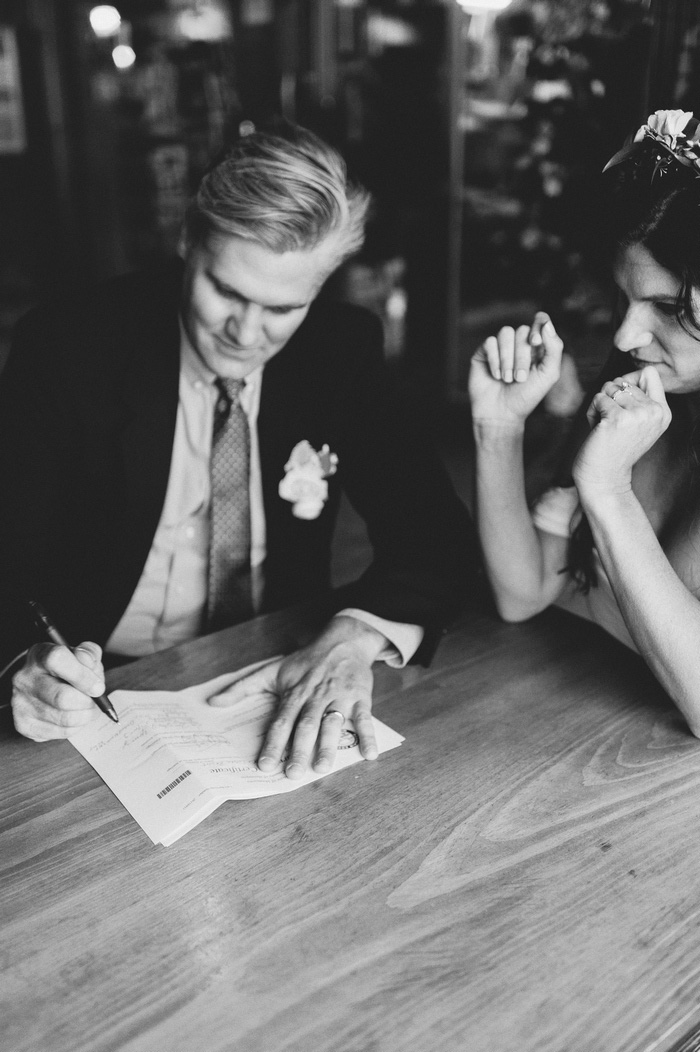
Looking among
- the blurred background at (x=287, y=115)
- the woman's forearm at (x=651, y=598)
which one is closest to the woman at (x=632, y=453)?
the woman's forearm at (x=651, y=598)

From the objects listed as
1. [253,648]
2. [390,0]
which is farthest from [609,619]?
[390,0]

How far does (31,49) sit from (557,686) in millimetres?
4923

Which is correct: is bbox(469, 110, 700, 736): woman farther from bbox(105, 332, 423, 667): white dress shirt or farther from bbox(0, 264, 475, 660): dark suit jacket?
bbox(105, 332, 423, 667): white dress shirt

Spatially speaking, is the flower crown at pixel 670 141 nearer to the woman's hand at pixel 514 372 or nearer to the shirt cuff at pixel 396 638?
the woman's hand at pixel 514 372

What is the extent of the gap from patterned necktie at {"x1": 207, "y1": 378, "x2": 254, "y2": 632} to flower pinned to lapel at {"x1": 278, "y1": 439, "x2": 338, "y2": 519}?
90mm

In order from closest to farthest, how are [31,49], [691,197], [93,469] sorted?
[691,197]
[93,469]
[31,49]

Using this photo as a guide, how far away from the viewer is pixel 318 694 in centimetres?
139

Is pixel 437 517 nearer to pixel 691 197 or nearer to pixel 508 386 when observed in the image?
pixel 508 386

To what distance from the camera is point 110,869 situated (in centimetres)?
106

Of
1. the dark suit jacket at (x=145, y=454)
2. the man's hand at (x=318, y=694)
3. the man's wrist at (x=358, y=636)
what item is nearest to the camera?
the man's hand at (x=318, y=694)

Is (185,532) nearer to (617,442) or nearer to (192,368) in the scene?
(192,368)

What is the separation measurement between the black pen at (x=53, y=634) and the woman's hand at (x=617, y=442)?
2.55 feet

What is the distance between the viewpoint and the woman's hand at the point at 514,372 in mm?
1636

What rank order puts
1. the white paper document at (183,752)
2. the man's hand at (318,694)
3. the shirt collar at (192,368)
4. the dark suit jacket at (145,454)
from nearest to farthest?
the white paper document at (183,752) → the man's hand at (318,694) → the dark suit jacket at (145,454) → the shirt collar at (192,368)
